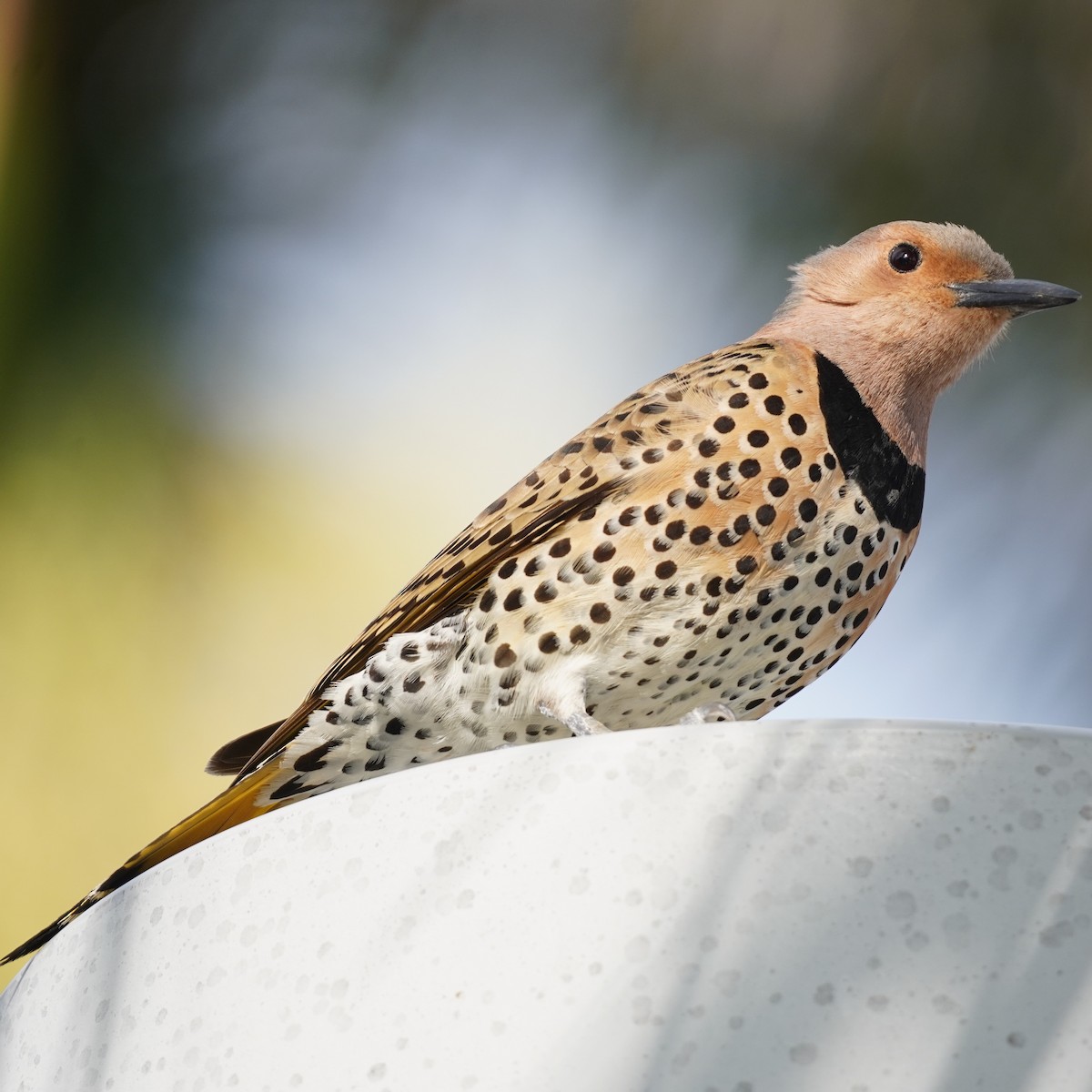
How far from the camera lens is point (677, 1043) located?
1052 mm

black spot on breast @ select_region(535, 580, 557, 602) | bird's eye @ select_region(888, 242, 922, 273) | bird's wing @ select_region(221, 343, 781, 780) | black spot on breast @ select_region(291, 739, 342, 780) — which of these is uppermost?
bird's wing @ select_region(221, 343, 781, 780)

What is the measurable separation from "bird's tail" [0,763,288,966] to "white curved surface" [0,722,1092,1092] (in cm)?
85

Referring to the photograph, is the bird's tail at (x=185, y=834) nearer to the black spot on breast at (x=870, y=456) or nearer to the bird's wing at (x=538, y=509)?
the bird's wing at (x=538, y=509)

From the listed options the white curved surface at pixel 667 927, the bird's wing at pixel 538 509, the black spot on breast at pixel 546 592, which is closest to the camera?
the white curved surface at pixel 667 927

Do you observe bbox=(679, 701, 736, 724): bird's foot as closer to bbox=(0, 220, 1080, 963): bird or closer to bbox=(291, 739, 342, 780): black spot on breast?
bbox=(0, 220, 1080, 963): bird

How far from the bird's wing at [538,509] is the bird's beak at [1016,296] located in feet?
1.35

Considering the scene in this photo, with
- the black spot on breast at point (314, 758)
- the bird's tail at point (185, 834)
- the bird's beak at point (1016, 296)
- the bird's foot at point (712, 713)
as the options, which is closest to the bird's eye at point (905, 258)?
the bird's beak at point (1016, 296)

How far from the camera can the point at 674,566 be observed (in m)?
2.16


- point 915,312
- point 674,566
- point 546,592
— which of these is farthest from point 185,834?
point 915,312

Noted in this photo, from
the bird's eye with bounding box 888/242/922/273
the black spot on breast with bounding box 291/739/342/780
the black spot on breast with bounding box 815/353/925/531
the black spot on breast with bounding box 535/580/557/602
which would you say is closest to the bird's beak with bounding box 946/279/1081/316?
the bird's eye with bounding box 888/242/922/273

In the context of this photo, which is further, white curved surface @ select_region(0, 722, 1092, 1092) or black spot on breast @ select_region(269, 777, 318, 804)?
black spot on breast @ select_region(269, 777, 318, 804)

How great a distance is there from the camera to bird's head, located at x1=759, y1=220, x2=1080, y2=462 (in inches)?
99.8

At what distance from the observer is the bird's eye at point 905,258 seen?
2.67 m

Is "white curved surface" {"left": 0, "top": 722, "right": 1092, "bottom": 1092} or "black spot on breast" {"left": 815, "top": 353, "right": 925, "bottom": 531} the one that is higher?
"white curved surface" {"left": 0, "top": 722, "right": 1092, "bottom": 1092}
